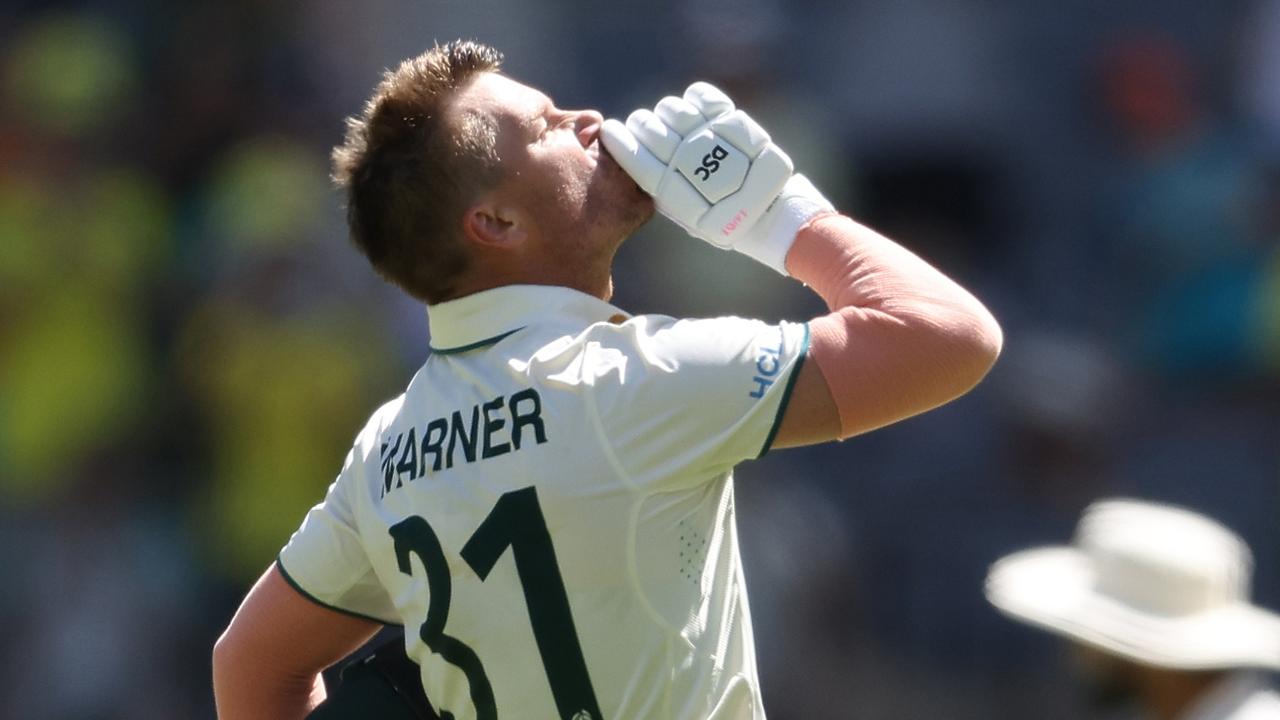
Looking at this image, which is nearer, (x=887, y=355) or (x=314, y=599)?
(x=887, y=355)

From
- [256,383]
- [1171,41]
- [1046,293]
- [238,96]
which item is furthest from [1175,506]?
[238,96]

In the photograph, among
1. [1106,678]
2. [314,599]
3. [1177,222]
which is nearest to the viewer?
[314,599]

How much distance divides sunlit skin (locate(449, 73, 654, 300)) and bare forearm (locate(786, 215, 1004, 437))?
1.34 feet

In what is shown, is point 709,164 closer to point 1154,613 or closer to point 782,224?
point 782,224

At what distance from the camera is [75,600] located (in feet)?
25.3

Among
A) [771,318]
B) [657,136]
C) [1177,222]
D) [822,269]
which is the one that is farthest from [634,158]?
[1177,222]

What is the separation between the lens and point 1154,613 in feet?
12.5

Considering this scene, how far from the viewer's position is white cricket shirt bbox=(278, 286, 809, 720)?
2545 mm

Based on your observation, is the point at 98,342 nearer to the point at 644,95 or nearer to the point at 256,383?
the point at 256,383

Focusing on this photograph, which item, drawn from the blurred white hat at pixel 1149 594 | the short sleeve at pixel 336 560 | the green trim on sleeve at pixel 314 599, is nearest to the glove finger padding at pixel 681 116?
the short sleeve at pixel 336 560

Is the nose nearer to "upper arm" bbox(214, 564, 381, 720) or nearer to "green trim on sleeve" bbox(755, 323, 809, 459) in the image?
"green trim on sleeve" bbox(755, 323, 809, 459)

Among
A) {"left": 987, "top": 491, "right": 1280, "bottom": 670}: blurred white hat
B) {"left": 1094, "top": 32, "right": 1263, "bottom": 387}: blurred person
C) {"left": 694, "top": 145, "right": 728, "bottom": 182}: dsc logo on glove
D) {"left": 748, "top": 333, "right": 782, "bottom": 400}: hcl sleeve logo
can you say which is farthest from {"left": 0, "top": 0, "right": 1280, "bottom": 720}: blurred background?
{"left": 748, "top": 333, "right": 782, "bottom": 400}: hcl sleeve logo

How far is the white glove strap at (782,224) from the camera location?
279 cm

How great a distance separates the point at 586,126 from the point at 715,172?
0.27 meters
